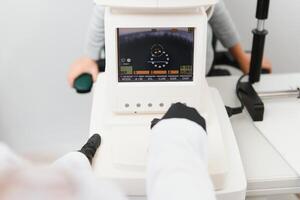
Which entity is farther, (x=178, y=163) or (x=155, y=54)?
(x=155, y=54)

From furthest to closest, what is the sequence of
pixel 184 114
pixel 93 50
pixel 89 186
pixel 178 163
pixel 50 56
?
1. pixel 50 56
2. pixel 93 50
3. pixel 184 114
4. pixel 178 163
5. pixel 89 186

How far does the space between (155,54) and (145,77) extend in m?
0.06

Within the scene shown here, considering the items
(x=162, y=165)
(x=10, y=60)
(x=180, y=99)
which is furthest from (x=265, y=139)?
(x=10, y=60)

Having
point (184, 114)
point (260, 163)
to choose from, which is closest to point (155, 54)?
point (184, 114)

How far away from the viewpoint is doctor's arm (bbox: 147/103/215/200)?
64 centimetres

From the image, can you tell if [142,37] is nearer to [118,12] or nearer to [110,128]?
[118,12]

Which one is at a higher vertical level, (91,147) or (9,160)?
(9,160)

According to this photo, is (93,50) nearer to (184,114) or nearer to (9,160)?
(184,114)

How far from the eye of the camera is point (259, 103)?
3.79 feet

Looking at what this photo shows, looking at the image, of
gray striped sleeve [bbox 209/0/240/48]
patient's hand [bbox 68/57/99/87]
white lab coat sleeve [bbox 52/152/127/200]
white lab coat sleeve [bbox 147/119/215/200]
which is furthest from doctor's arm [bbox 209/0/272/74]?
white lab coat sleeve [bbox 52/152/127/200]

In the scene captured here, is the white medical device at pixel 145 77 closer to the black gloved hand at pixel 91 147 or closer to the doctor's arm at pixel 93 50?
the black gloved hand at pixel 91 147

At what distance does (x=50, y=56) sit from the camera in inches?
75.8

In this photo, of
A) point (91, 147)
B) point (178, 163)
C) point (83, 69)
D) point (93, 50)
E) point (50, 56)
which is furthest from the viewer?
point (50, 56)

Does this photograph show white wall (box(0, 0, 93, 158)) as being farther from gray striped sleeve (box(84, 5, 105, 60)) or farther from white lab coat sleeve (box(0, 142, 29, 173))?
white lab coat sleeve (box(0, 142, 29, 173))
